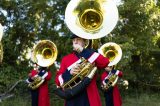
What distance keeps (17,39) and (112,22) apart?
41.7 feet

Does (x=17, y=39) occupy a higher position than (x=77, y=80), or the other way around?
(x=17, y=39)

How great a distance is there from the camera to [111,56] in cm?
1134

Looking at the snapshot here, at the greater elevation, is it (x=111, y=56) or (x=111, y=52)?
(x=111, y=52)

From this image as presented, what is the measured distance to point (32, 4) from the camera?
18.6 meters

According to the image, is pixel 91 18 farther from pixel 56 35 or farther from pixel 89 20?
pixel 56 35

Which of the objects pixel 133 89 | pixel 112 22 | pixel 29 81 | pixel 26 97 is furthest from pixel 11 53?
pixel 112 22

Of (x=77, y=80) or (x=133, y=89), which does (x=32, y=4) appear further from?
(x=77, y=80)

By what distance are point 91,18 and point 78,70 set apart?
87cm

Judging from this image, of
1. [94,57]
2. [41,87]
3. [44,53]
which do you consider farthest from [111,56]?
[94,57]

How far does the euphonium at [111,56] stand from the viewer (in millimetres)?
10633

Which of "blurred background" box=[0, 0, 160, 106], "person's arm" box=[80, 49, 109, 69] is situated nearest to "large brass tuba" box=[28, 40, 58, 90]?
"person's arm" box=[80, 49, 109, 69]

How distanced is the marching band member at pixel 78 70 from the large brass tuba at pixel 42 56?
3.40m

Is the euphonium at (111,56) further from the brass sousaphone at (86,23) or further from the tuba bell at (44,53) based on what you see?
the brass sousaphone at (86,23)

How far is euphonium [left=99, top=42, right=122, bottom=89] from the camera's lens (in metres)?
10.6
